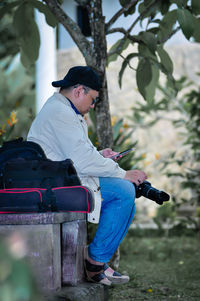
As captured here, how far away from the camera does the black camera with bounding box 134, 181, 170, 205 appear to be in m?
2.37

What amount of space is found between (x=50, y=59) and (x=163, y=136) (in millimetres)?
3304

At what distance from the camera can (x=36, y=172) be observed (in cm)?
199

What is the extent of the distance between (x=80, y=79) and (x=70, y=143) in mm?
414

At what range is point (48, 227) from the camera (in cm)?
194

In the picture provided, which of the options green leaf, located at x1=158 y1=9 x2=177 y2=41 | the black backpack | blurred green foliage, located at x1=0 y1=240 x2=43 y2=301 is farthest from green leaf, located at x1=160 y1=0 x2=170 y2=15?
blurred green foliage, located at x1=0 y1=240 x2=43 y2=301

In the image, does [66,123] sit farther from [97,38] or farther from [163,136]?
[163,136]

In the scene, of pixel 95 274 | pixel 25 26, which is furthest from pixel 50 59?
pixel 95 274

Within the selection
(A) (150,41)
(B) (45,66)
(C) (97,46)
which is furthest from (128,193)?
(B) (45,66)

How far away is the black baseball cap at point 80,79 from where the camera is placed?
2436mm

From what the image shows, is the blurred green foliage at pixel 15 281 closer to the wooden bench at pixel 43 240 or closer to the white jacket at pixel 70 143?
the wooden bench at pixel 43 240

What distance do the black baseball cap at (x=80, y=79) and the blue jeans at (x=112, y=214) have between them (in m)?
0.52

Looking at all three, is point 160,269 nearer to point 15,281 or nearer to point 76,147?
point 76,147

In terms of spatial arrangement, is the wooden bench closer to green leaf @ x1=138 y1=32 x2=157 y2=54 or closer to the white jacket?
the white jacket

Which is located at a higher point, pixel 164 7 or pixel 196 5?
pixel 164 7
